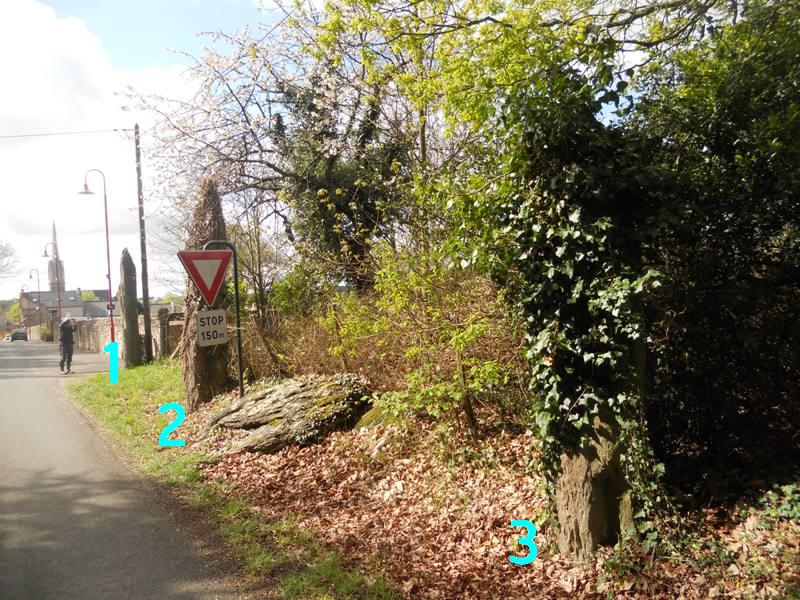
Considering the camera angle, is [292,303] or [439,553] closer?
[439,553]

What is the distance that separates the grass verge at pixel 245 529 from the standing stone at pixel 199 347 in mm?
730

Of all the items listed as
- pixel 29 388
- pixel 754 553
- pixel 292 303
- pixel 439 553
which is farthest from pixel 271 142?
pixel 754 553

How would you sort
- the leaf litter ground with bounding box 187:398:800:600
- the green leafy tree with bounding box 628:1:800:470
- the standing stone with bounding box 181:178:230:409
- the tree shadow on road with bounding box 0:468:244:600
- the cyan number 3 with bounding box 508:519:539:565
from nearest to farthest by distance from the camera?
the leaf litter ground with bounding box 187:398:800:600, the tree shadow on road with bounding box 0:468:244:600, the green leafy tree with bounding box 628:1:800:470, the cyan number 3 with bounding box 508:519:539:565, the standing stone with bounding box 181:178:230:409

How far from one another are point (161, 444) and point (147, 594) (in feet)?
17.5

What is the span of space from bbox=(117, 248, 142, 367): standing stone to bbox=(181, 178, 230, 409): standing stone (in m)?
8.03

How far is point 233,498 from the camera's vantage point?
6.68 metres

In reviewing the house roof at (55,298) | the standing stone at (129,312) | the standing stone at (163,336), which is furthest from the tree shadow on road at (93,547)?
the house roof at (55,298)

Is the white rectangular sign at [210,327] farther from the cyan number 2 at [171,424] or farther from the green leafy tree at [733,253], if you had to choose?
the green leafy tree at [733,253]

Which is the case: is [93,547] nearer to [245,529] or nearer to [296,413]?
[245,529]

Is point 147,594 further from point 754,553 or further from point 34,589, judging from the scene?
point 754,553

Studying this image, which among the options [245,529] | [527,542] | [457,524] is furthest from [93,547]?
[527,542]

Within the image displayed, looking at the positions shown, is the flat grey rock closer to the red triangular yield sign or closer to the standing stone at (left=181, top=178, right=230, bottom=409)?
the red triangular yield sign

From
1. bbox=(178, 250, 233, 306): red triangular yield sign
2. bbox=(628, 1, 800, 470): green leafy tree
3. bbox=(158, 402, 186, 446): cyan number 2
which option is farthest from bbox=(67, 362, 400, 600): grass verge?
bbox=(628, 1, 800, 470): green leafy tree

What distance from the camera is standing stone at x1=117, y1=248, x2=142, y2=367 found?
19266 mm
